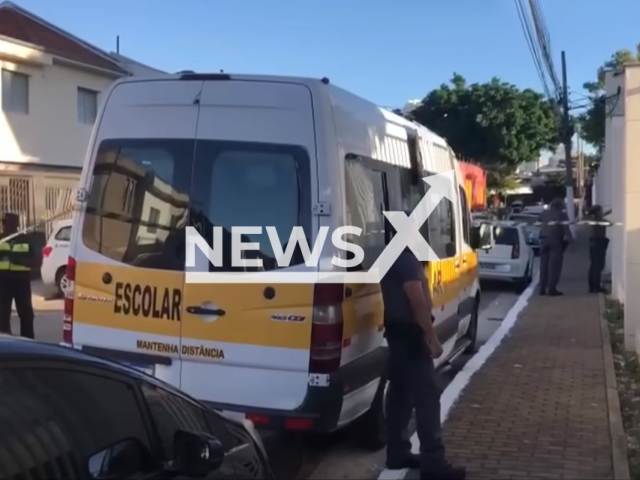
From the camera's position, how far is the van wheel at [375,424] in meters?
6.96

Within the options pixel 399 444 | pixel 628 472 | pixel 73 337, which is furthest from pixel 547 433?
pixel 73 337

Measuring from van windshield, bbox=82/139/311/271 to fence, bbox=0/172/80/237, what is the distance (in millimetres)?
16936

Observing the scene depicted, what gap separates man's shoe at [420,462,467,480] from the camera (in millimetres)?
6164

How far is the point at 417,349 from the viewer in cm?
626

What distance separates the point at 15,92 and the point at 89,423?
74.9ft

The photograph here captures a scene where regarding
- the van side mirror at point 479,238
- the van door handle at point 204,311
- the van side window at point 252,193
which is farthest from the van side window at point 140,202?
the van side mirror at point 479,238

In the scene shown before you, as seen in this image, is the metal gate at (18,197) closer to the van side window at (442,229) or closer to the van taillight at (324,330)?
the van side window at (442,229)

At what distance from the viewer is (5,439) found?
2.98 m

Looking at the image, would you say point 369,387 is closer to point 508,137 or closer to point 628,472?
point 628,472

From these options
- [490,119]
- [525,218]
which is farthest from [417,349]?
[490,119]

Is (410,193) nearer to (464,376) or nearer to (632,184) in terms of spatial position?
(464,376)

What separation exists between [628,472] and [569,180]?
33.8m

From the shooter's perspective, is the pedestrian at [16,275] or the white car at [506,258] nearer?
the pedestrian at [16,275]

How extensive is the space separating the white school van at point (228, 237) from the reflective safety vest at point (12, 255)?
5.05m
